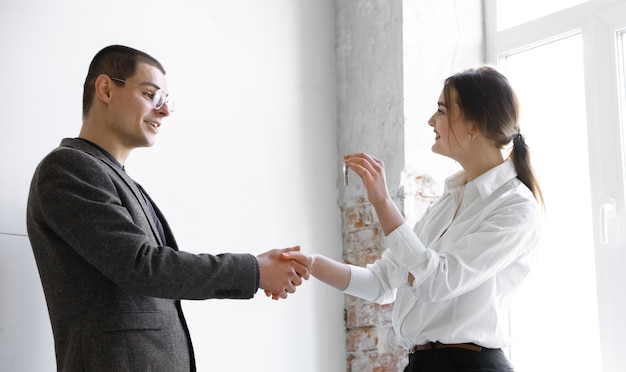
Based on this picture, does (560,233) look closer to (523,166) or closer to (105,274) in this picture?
(523,166)

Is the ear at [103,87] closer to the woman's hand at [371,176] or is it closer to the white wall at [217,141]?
the white wall at [217,141]

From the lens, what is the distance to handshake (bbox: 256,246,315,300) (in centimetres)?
199

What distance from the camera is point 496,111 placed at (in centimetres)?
216

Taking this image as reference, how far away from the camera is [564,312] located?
2.90 m

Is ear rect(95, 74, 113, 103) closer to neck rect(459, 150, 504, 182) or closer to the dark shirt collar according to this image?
the dark shirt collar

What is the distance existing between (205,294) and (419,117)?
5.07ft

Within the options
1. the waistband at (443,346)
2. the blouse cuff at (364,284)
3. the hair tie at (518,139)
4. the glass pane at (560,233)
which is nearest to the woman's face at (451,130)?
the hair tie at (518,139)

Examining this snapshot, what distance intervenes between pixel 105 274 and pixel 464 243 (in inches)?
35.5

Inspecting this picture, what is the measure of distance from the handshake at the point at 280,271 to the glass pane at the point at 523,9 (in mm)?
1596

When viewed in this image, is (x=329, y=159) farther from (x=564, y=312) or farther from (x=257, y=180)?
(x=564, y=312)

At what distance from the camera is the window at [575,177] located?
273cm

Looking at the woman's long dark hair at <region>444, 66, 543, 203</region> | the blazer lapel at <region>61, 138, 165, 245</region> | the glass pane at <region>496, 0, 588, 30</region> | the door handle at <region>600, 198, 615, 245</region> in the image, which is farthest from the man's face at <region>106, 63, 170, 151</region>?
the glass pane at <region>496, 0, 588, 30</region>

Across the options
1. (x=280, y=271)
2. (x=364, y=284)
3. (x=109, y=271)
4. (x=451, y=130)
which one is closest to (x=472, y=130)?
(x=451, y=130)

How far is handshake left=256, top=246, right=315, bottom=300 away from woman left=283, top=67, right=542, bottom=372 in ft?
0.05
